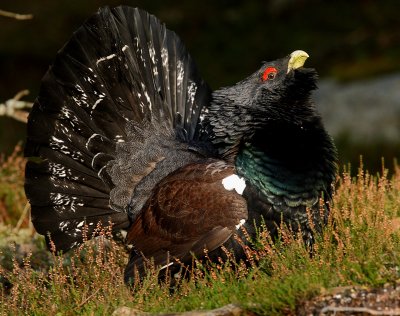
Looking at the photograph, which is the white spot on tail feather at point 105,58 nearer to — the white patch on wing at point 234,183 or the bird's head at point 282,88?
the bird's head at point 282,88

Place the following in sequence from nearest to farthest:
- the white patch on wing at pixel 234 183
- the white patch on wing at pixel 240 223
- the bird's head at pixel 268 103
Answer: the white patch on wing at pixel 240 223
the white patch on wing at pixel 234 183
the bird's head at pixel 268 103

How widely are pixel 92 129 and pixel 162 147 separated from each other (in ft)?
2.29

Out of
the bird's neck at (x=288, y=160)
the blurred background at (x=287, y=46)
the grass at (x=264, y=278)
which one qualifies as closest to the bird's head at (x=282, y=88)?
the bird's neck at (x=288, y=160)

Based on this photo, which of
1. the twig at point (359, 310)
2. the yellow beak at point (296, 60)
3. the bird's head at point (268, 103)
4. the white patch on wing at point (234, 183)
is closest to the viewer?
the twig at point (359, 310)

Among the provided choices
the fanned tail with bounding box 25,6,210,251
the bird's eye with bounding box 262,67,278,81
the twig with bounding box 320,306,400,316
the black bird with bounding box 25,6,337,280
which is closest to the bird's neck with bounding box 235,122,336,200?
the black bird with bounding box 25,6,337,280

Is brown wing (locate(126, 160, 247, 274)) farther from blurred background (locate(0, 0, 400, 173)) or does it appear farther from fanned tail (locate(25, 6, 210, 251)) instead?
blurred background (locate(0, 0, 400, 173))

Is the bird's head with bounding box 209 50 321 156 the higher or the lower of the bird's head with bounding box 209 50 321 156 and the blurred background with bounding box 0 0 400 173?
the lower

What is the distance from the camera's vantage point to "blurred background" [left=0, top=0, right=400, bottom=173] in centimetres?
1600

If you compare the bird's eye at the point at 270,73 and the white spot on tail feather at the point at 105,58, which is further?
the white spot on tail feather at the point at 105,58

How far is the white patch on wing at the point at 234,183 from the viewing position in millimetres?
6832

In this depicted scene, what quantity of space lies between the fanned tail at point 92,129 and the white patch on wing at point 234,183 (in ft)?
4.05

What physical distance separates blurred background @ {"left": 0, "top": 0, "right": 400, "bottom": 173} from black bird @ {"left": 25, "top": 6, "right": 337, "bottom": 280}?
6716 millimetres

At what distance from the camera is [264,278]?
19.1ft

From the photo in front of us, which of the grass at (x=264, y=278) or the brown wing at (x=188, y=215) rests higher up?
the brown wing at (x=188, y=215)
